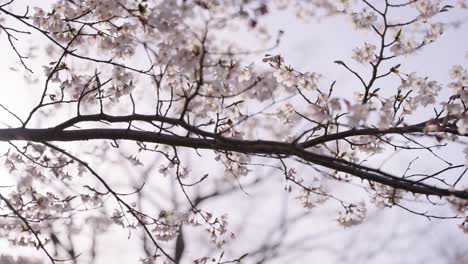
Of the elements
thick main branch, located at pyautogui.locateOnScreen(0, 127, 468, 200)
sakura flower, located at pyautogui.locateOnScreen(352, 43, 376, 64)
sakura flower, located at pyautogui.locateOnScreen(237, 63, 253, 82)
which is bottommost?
thick main branch, located at pyautogui.locateOnScreen(0, 127, 468, 200)

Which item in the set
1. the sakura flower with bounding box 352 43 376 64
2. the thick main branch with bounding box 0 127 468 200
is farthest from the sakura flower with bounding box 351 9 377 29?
the thick main branch with bounding box 0 127 468 200

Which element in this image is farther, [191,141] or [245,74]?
[245,74]

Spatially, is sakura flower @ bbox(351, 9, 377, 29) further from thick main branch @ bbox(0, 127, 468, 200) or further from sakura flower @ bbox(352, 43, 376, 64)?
thick main branch @ bbox(0, 127, 468, 200)

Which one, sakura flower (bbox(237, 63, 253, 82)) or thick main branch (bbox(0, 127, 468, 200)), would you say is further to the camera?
sakura flower (bbox(237, 63, 253, 82))

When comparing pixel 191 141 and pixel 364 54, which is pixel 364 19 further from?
pixel 191 141

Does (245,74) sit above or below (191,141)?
above

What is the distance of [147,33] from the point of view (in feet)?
11.7

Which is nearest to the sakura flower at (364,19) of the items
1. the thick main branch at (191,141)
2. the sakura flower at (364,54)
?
the sakura flower at (364,54)

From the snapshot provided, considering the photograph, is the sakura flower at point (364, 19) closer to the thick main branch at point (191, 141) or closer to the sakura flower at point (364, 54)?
the sakura flower at point (364, 54)

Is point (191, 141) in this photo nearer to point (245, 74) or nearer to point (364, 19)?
point (245, 74)

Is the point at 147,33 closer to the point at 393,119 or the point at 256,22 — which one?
the point at 256,22

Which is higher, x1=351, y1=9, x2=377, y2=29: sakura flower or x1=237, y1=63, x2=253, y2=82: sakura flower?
x1=351, y1=9, x2=377, y2=29: sakura flower

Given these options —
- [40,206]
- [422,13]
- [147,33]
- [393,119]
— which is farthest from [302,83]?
[40,206]

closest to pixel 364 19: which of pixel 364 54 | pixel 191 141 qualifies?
pixel 364 54
